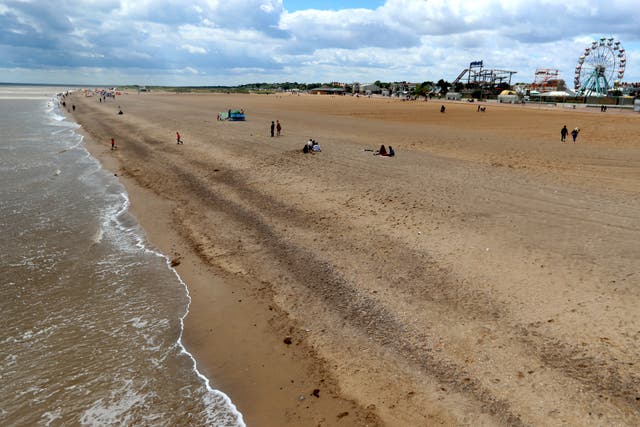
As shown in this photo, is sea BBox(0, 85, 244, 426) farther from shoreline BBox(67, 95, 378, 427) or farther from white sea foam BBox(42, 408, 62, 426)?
shoreline BBox(67, 95, 378, 427)

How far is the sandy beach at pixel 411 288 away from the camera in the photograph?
20.4 ft

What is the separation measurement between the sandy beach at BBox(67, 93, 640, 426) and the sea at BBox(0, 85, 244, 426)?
54 cm

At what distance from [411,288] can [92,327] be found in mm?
6793

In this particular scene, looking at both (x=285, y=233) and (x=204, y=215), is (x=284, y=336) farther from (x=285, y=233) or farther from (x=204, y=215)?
(x=204, y=215)

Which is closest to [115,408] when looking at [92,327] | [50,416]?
[50,416]

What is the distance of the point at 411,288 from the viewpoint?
923cm

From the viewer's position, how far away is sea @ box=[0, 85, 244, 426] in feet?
20.8

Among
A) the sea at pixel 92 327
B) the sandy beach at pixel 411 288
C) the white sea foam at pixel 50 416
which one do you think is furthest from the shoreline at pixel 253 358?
the white sea foam at pixel 50 416

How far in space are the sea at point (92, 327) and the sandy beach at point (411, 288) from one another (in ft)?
1.77

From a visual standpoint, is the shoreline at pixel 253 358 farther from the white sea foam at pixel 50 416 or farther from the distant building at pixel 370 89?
the distant building at pixel 370 89

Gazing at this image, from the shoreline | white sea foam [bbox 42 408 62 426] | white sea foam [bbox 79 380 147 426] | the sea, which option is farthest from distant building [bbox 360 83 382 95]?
white sea foam [bbox 42 408 62 426]

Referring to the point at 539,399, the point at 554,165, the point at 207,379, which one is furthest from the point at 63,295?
the point at 554,165

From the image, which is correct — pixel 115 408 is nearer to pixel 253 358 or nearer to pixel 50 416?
pixel 50 416

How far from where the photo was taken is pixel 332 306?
884 centimetres
